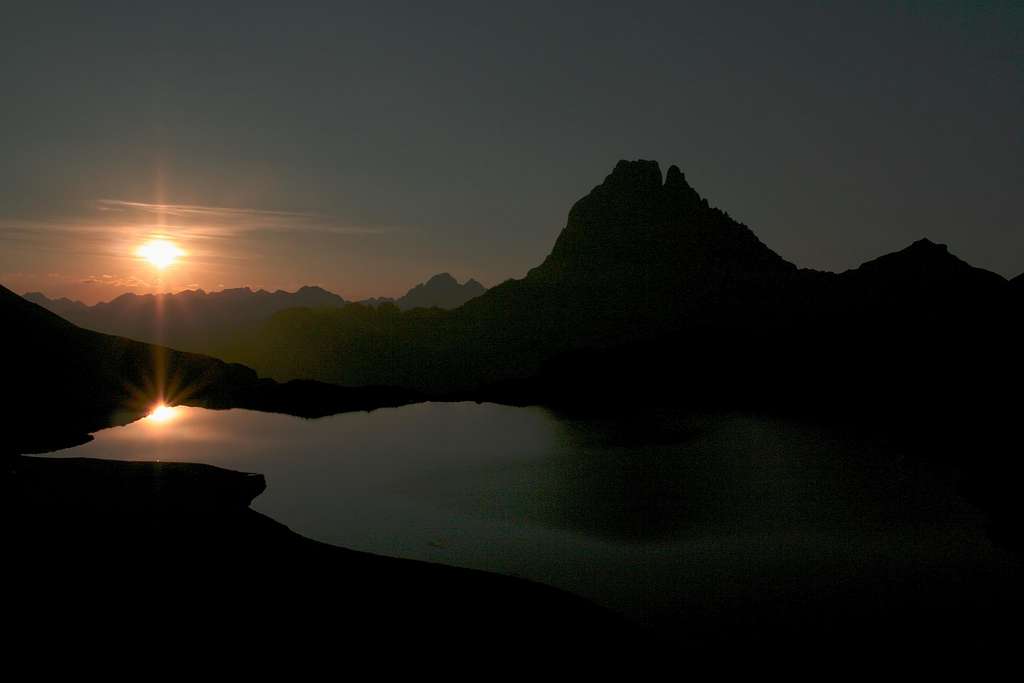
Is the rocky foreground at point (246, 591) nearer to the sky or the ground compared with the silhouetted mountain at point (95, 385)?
nearer to the ground

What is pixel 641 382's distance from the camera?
155 m

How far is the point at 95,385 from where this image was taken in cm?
9775

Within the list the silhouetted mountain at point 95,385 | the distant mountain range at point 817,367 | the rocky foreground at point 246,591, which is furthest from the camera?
the distant mountain range at point 817,367

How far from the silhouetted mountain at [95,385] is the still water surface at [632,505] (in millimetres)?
6270

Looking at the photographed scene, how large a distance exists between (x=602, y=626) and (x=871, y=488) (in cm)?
4339

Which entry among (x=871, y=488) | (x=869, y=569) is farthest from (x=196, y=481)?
(x=871, y=488)

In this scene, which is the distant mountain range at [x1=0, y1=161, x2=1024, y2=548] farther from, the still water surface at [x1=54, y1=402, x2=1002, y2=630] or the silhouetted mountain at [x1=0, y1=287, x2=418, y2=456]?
the still water surface at [x1=54, y1=402, x2=1002, y2=630]

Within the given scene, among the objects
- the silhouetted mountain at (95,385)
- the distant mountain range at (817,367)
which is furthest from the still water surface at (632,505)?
the distant mountain range at (817,367)

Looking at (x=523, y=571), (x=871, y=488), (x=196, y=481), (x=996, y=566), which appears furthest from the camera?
(x=871, y=488)

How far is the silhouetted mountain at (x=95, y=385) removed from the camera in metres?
80.4

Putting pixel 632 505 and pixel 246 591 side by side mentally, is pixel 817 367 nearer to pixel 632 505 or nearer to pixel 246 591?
pixel 632 505

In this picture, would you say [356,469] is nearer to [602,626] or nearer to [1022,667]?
[602,626]

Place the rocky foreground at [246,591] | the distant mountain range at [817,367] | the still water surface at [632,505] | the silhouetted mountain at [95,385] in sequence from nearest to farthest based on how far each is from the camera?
the rocky foreground at [246,591] → the still water surface at [632,505] → the silhouetted mountain at [95,385] → the distant mountain range at [817,367]

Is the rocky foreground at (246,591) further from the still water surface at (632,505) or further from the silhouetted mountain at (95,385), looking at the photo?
the silhouetted mountain at (95,385)
